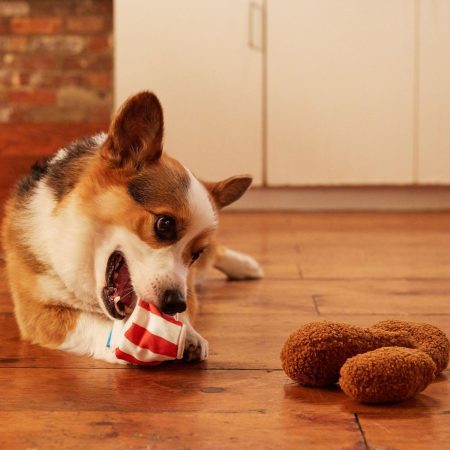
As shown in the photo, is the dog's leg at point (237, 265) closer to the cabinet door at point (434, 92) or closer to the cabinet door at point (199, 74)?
the cabinet door at point (199, 74)

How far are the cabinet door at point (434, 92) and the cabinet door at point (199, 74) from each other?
2.57 feet

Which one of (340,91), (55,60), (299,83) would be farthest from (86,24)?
(340,91)

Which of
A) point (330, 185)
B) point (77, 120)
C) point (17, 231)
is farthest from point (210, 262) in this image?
point (77, 120)

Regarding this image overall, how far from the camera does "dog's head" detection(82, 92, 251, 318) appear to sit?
4.79 feet

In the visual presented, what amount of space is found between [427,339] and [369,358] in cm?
23

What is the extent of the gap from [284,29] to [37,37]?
Result: 5.30 ft

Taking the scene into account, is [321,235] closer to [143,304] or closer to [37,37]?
[143,304]

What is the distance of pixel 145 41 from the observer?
3.90 m

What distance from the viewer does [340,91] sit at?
12.9ft

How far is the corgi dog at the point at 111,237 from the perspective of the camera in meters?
1.46

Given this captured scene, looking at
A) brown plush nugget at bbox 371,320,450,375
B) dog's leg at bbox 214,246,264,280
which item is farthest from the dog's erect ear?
dog's leg at bbox 214,246,264,280

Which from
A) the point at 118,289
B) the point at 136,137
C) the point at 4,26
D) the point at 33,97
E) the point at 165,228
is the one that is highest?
the point at 4,26

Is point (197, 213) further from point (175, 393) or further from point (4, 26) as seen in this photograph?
point (4, 26)

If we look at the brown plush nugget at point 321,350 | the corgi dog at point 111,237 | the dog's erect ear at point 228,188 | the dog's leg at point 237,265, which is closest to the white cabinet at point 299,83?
the dog's leg at point 237,265
